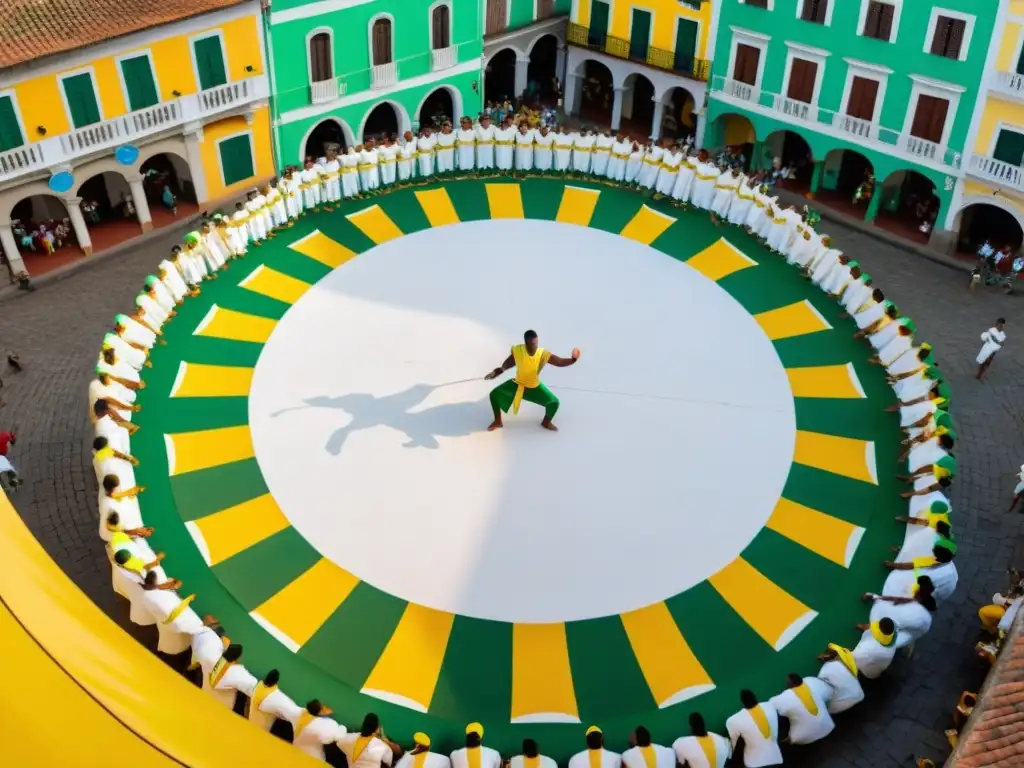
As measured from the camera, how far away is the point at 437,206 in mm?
22141

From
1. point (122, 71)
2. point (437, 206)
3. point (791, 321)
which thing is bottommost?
point (791, 321)

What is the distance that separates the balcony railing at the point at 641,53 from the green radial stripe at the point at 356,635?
19.5 meters

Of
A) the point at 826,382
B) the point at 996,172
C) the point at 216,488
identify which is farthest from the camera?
the point at 996,172

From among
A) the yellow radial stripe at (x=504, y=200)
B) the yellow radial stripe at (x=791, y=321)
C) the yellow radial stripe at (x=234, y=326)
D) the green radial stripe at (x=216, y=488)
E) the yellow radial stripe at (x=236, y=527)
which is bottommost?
the yellow radial stripe at (x=236, y=527)

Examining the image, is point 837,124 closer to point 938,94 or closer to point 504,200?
point 938,94

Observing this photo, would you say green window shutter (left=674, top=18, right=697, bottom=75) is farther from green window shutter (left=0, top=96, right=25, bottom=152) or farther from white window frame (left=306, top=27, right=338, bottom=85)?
green window shutter (left=0, top=96, right=25, bottom=152)

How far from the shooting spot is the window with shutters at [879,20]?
927 inches

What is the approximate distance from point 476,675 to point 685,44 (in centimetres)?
2075

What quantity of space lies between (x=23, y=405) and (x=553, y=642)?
454 inches

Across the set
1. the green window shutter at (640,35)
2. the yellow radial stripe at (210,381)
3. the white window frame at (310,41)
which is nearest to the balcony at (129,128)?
the white window frame at (310,41)

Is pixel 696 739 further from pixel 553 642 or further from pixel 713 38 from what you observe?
pixel 713 38

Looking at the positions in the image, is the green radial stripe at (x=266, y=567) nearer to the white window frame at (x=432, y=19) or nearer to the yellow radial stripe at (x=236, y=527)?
the yellow radial stripe at (x=236, y=527)

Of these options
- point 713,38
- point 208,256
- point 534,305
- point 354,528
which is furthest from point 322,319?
point 713,38

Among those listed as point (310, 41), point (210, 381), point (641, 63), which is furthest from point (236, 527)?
point (641, 63)
